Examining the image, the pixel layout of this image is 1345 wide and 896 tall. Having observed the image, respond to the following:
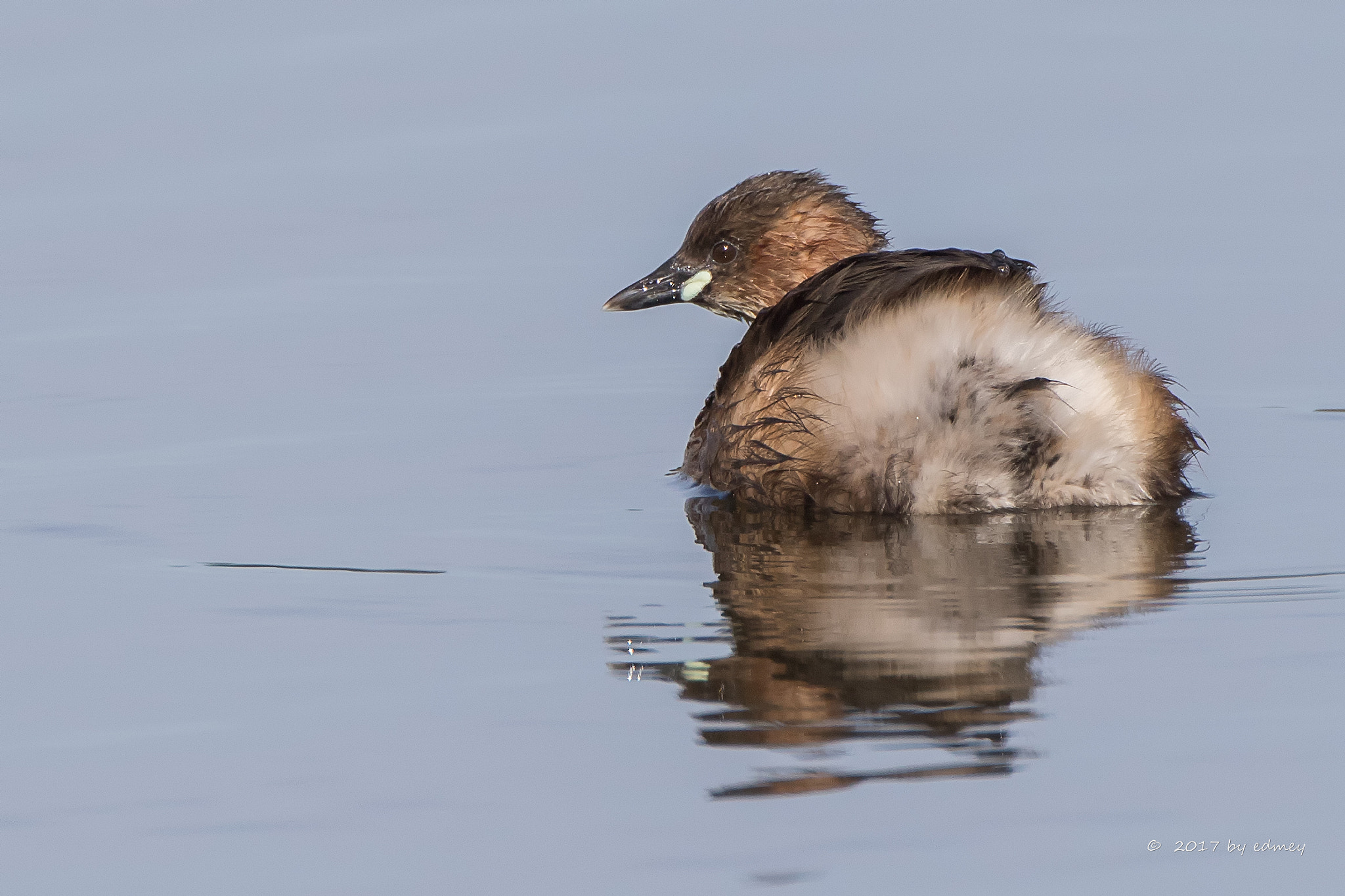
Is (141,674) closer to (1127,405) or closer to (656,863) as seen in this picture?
(656,863)

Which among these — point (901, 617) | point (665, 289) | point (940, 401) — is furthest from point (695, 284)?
point (901, 617)

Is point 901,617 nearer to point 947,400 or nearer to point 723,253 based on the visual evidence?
point 947,400

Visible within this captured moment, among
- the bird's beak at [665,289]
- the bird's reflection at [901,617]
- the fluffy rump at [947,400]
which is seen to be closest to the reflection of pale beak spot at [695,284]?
the bird's beak at [665,289]

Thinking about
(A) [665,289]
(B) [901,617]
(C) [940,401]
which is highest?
(A) [665,289]

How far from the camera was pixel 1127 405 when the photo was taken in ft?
21.3

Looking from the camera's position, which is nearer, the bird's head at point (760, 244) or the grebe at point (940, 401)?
the grebe at point (940, 401)

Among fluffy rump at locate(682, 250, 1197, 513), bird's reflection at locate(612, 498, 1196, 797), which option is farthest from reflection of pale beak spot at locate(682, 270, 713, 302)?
fluffy rump at locate(682, 250, 1197, 513)

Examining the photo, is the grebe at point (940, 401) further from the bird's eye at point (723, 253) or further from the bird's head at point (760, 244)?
the bird's eye at point (723, 253)

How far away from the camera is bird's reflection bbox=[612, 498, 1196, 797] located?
4.62 metres

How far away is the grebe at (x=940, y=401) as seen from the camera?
6254mm

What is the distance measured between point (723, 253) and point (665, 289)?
313mm

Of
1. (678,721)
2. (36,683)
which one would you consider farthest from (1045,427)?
(36,683)

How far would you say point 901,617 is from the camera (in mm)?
5531

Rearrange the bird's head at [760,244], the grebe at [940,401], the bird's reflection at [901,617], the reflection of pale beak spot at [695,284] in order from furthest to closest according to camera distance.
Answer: the reflection of pale beak spot at [695,284] < the bird's head at [760,244] < the grebe at [940,401] < the bird's reflection at [901,617]
